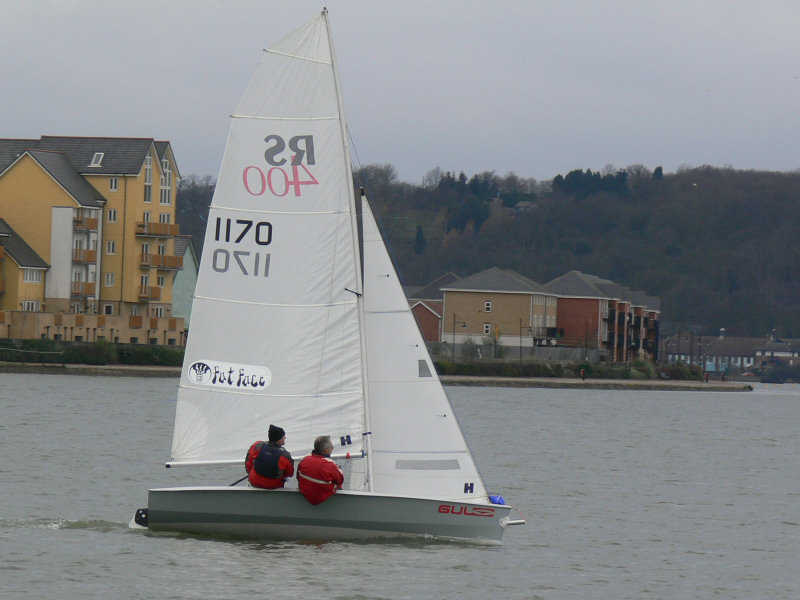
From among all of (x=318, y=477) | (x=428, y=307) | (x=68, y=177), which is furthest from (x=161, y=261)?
(x=318, y=477)

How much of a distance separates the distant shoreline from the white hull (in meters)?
51.5

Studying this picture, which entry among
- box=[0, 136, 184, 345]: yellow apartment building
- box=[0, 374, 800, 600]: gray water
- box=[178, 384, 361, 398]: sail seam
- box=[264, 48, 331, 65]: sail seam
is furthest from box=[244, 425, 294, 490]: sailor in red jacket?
box=[0, 136, 184, 345]: yellow apartment building

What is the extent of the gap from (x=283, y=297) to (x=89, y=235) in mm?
60619

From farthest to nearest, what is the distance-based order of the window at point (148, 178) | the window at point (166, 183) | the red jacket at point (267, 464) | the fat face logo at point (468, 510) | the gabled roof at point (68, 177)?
1. the window at point (166, 183)
2. the window at point (148, 178)
3. the gabled roof at point (68, 177)
4. the fat face logo at point (468, 510)
5. the red jacket at point (267, 464)

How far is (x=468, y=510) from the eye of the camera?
55.0 ft

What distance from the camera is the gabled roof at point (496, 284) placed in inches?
4195

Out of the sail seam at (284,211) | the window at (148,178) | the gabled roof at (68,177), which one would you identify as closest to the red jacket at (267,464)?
the sail seam at (284,211)

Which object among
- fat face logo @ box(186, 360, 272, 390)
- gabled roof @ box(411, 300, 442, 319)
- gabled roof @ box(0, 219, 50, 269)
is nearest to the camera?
fat face logo @ box(186, 360, 272, 390)

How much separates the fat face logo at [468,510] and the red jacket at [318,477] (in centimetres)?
135

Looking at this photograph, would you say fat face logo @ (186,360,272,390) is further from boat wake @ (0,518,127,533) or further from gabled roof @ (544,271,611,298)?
gabled roof @ (544,271,611,298)

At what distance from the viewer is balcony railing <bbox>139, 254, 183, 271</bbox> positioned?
254 feet

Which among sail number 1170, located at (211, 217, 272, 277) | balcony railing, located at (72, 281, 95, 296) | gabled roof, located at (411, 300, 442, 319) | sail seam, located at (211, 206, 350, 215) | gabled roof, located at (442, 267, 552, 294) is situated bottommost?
sail number 1170, located at (211, 217, 272, 277)

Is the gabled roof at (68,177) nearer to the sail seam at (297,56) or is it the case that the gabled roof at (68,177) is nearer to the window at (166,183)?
the window at (166,183)

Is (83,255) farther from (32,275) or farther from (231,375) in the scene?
(231,375)
